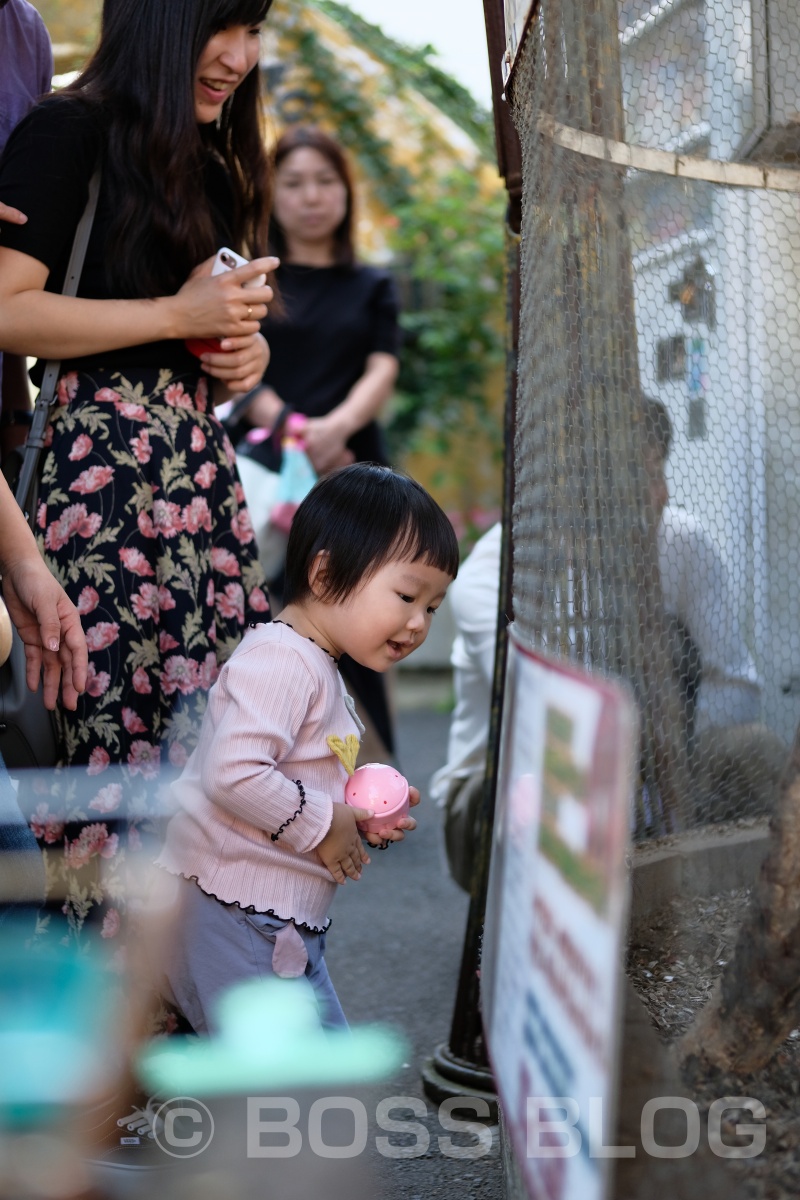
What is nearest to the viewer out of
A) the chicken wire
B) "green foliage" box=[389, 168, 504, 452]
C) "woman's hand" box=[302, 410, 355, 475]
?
the chicken wire

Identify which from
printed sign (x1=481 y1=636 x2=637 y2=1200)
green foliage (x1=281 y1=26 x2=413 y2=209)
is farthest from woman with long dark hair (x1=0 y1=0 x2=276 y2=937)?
green foliage (x1=281 y1=26 x2=413 y2=209)

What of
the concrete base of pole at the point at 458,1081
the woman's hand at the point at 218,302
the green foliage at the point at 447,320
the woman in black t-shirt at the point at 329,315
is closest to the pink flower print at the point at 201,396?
the woman's hand at the point at 218,302

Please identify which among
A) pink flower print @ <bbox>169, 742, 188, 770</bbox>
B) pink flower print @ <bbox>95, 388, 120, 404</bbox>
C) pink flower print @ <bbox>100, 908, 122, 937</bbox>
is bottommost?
pink flower print @ <bbox>100, 908, 122, 937</bbox>

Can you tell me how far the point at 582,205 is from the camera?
1679 millimetres

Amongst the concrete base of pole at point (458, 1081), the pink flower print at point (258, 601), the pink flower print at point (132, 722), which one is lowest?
the concrete base of pole at point (458, 1081)

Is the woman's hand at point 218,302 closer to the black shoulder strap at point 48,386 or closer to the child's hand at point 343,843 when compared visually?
the black shoulder strap at point 48,386

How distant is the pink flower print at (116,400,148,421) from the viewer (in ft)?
6.65

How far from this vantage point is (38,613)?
1.81 meters

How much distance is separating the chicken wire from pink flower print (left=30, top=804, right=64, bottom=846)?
0.78 metres

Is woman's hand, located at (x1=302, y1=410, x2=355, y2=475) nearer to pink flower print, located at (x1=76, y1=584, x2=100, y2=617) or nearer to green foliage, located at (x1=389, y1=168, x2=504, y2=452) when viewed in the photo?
pink flower print, located at (x1=76, y1=584, x2=100, y2=617)

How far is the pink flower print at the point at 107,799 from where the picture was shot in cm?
194

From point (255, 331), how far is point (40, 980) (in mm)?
1029

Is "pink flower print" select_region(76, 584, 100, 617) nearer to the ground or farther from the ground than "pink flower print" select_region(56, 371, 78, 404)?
nearer to the ground

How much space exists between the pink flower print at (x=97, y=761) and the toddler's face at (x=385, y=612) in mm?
398
